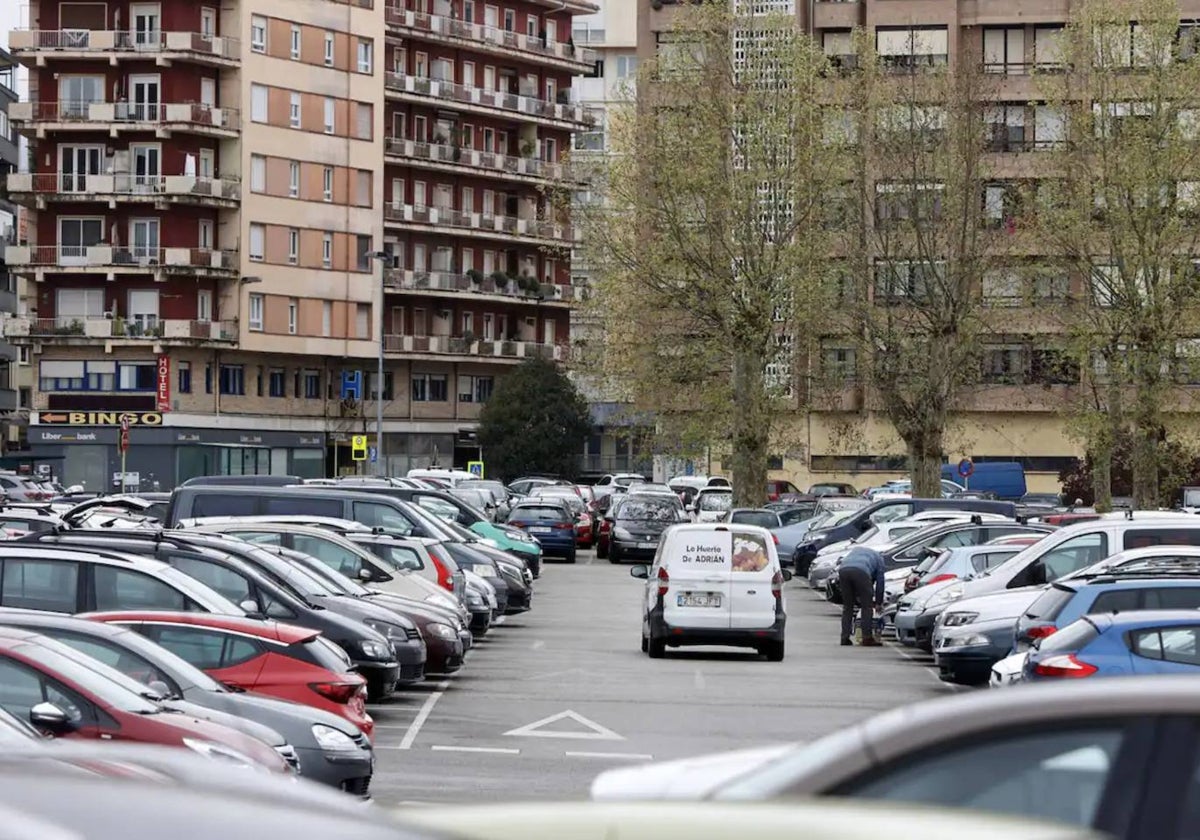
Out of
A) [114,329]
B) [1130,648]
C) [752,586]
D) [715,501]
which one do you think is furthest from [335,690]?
A: [114,329]

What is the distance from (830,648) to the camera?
32000 millimetres

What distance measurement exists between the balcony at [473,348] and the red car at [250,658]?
79252mm

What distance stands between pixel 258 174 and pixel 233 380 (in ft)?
26.9

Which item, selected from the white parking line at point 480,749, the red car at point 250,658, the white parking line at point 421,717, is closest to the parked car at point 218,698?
the red car at point 250,658

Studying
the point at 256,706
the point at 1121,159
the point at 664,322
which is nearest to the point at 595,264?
the point at 664,322

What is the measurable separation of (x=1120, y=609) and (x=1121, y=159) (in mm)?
34472

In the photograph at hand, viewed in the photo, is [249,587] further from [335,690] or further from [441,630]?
[441,630]

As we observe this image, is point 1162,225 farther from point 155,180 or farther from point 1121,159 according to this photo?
point 155,180

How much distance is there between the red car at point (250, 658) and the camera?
1675 centimetres

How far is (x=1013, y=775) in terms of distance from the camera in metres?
5.33

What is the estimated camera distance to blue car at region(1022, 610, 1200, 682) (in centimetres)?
1599

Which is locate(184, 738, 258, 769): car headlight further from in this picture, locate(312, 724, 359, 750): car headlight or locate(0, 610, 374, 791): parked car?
locate(312, 724, 359, 750): car headlight

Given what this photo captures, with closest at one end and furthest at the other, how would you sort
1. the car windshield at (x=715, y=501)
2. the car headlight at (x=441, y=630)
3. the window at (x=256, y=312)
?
the car headlight at (x=441, y=630), the car windshield at (x=715, y=501), the window at (x=256, y=312)

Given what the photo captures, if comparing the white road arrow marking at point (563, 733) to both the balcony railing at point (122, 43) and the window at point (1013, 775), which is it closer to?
the window at point (1013, 775)
